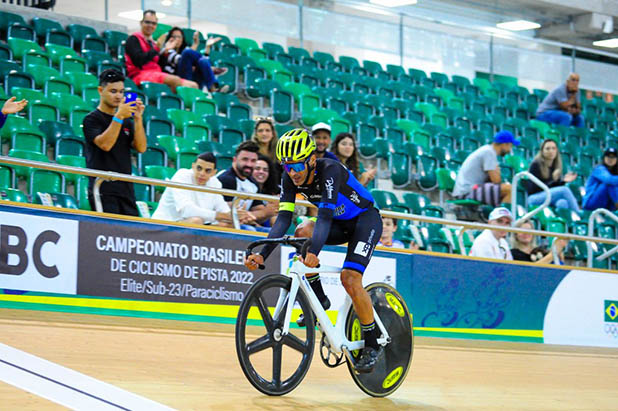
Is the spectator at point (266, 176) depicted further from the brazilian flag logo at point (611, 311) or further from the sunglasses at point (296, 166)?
the brazilian flag logo at point (611, 311)

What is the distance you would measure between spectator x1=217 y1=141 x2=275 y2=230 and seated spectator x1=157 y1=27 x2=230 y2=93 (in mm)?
4069

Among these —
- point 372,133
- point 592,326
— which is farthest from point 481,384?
point 372,133

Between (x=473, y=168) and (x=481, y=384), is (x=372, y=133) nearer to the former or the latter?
(x=473, y=168)

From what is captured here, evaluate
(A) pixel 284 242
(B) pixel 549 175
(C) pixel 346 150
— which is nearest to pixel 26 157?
(C) pixel 346 150

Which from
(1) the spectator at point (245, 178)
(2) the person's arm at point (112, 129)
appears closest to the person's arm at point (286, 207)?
(2) the person's arm at point (112, 129)

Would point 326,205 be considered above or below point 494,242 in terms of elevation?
above

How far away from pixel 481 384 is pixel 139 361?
2.35m

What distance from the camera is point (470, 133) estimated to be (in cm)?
1459

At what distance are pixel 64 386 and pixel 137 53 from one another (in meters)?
7.17

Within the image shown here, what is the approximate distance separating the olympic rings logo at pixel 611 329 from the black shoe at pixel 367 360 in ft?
17.2

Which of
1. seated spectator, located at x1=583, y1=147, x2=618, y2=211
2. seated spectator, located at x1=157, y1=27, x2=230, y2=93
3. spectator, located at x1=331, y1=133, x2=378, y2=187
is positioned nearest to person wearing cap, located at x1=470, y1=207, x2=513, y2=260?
spectator, located at x1=331, y1=133, x2=378, y2=187

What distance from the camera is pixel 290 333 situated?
481 cm

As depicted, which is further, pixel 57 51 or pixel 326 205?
pixel 57 51

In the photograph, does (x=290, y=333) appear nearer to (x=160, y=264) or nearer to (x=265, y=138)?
(x=160, y=264)
